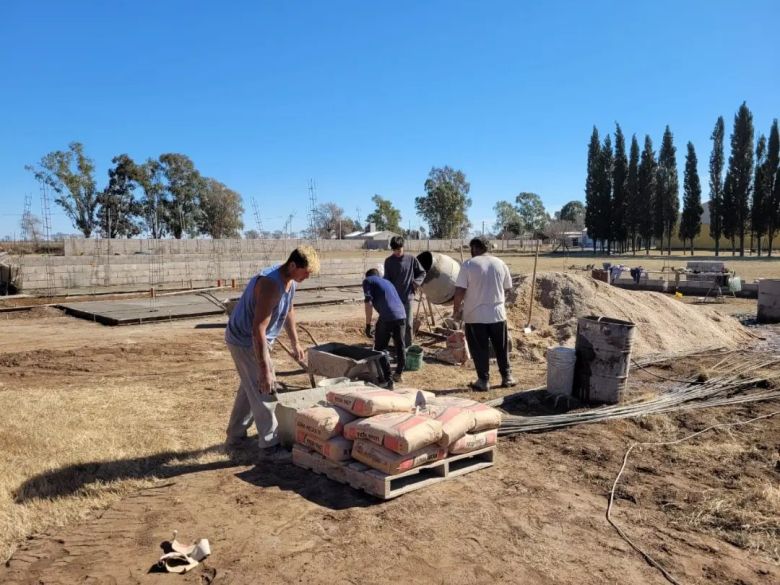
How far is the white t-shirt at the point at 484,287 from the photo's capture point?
6.14 m

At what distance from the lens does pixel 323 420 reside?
400cm

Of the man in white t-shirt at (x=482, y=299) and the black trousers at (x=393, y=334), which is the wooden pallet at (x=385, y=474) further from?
the black trousers at (x=393, y=334)

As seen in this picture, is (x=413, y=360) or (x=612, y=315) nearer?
(x=413, y=360)

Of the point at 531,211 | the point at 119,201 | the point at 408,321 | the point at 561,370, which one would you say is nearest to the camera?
the point at 561,370

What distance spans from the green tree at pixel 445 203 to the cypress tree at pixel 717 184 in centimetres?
3065

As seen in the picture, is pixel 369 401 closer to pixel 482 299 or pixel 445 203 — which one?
pixel 482 299

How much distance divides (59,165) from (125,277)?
26.2m

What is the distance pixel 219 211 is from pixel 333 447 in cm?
5225

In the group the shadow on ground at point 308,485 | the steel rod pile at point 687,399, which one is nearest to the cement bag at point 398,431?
the shadow on ground at point 308,485

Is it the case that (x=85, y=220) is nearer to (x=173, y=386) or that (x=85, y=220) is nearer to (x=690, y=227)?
(x=173, y=386)

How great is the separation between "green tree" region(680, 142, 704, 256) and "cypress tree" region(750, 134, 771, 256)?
16.6ft

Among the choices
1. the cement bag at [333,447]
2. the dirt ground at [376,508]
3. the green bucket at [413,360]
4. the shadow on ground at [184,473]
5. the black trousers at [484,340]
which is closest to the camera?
the dirt ground at [376,508]

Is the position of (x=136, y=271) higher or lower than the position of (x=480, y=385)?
higher

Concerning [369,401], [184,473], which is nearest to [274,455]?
[184,473]
